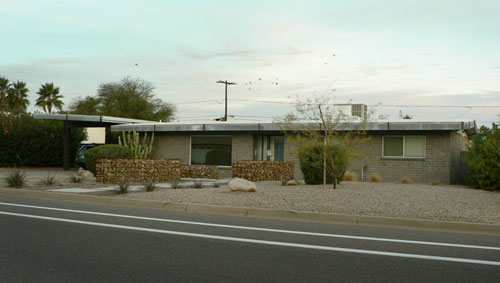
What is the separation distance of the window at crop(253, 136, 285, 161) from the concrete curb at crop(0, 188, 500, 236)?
13.1 metres

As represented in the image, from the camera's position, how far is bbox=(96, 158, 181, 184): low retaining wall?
1837cm

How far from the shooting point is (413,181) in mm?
21922

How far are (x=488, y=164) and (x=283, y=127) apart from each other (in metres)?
7.75

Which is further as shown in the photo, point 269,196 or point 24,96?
point 24,96

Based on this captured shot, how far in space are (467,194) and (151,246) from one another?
10990mm

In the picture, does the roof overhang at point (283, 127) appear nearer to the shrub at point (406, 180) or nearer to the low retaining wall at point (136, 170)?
the shrub at point (406, 180)

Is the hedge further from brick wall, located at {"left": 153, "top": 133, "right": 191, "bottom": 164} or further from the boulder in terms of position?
the boulder

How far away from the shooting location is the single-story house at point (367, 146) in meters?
21.5

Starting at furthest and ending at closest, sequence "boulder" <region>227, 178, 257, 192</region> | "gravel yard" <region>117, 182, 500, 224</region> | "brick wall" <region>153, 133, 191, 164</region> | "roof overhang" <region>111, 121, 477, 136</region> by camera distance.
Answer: "brick wall" <region>153, 133, 191, 164</region> → "roof overhang" <region>111, 121, 477, 136</region> → "boulder" <region>227, 178, 257, 192</region> → "gravel yard" <region>117, 182, 500, 224</region>

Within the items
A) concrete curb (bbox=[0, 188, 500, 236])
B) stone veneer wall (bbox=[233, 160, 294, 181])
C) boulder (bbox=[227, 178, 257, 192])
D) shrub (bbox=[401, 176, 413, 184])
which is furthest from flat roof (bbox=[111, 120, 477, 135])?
concrete curb (bbox=[0, 188, 500, 236])

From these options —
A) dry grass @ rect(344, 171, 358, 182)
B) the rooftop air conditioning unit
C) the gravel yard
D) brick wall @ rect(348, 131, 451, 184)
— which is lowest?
the gravel yard

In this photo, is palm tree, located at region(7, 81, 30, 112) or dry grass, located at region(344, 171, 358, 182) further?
palm tree, located at region(7, 81, 30, 112)

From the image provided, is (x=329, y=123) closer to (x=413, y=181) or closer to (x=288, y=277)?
(x=413, y=181)

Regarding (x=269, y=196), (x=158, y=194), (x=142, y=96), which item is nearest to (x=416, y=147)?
(x=269, y=196)
